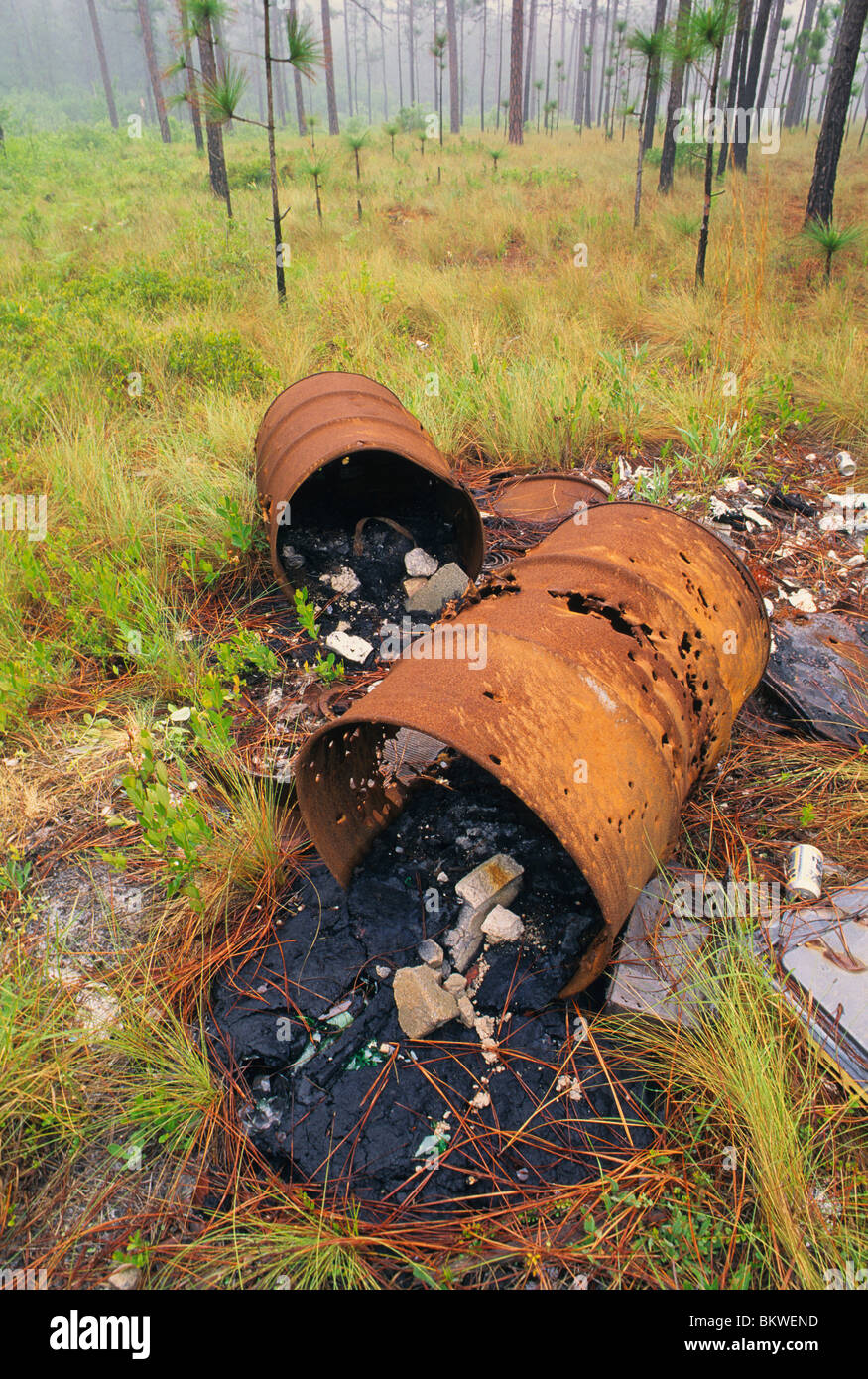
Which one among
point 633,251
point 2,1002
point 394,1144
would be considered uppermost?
point 633,251

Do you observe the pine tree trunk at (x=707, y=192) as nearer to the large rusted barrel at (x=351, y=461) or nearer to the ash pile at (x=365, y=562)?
the large rusted barrel at (x=351, y=461)

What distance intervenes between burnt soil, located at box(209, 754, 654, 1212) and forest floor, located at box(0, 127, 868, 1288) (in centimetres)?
6

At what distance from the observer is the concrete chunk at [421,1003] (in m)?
1.73

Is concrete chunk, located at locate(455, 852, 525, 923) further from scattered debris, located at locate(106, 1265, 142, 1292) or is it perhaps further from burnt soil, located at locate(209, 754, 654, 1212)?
scattered debris, located at locate(106, 1265, 142, 1292)

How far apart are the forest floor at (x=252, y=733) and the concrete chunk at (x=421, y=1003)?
14.0 inches

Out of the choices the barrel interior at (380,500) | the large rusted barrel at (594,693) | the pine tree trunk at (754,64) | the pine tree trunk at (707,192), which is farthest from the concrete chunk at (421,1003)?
the pine tree trunk at (754,64)

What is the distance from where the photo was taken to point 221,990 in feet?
6.14

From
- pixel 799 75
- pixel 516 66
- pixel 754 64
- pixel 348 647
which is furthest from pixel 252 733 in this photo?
pixel 799 75

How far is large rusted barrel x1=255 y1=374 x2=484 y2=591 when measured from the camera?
266 centimetres

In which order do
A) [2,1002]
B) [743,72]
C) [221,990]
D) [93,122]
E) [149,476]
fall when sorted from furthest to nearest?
1. [93,122]
2. [743,72]
3. [149,476]
4. [221,990]
5. [2,1002]

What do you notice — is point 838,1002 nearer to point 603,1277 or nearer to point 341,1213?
point 603,1277

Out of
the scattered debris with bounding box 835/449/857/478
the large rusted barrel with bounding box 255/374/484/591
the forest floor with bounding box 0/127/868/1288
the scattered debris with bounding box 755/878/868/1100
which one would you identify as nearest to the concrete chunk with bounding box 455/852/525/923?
the forest floor with bounding box 0/127/868/1288

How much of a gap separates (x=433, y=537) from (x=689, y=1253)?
274 centimetres

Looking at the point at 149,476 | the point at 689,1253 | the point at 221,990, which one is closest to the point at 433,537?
the point at 149,476
